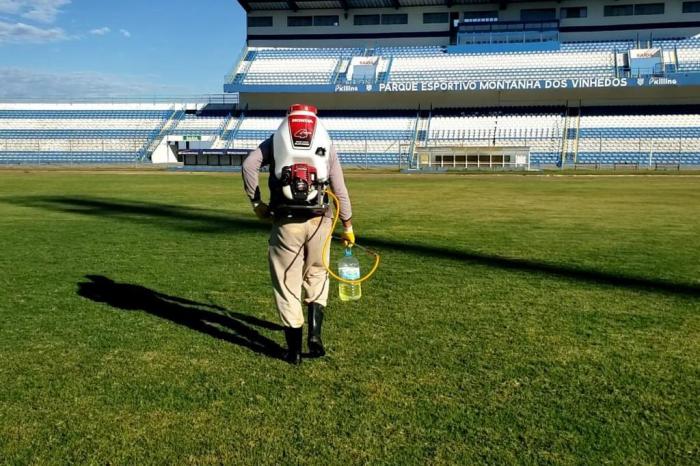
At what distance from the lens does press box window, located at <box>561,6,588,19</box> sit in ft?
182

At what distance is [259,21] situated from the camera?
61.5 m

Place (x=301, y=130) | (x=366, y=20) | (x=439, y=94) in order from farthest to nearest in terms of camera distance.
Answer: (x=366, y=20) < (x=439, y=94) < (x=301, y=130)

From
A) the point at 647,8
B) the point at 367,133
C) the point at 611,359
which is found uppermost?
the point at 647,8

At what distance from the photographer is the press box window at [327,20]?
197ft

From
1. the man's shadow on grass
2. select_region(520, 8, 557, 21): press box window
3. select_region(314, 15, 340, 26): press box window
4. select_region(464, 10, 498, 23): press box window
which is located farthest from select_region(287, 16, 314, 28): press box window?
the man's shadow on grass

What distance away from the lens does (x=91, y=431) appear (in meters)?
3.79

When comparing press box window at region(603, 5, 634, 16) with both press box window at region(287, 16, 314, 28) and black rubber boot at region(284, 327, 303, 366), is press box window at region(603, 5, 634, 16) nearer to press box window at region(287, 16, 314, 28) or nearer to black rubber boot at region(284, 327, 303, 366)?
press box window at region(287, 16, 314, 28)

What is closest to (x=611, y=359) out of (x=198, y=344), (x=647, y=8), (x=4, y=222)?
(x=198, y=344)

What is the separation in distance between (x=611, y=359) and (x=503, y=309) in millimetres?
1620

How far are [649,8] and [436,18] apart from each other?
18.0 metres

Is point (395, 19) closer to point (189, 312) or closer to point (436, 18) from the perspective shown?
point (436, 18)

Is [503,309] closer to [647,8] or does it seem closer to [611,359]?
[611,359]

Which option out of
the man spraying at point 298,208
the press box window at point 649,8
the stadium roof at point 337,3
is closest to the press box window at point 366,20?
the stadium roof at point 337,3

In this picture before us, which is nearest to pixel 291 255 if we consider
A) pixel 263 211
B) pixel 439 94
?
pixel 263 211
